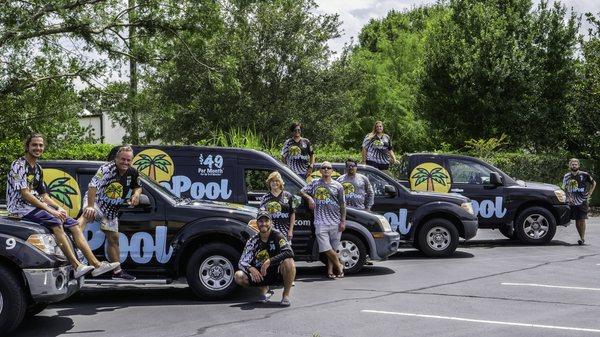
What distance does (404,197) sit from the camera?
1328 cm

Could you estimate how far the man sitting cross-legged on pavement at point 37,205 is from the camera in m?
7.81

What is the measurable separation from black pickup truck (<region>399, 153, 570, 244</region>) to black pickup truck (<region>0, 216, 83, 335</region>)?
27.7 feet

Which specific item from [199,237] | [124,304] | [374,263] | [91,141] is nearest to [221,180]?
[199,237]

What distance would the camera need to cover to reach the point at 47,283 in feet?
23.8

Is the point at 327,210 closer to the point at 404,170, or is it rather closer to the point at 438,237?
the point at 438,237

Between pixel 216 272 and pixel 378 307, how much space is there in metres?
2.03

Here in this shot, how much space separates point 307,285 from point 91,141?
28.8ft

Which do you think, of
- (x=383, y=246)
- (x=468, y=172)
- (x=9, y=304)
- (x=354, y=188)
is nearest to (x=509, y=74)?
(x=468, y=172)

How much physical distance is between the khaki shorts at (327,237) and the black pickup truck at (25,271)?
13.3ft

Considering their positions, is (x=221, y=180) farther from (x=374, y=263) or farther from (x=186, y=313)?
(x=374, y=263)

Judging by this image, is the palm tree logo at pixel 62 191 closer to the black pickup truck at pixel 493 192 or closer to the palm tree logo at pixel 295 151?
the palm tree logo at pixel 295 151

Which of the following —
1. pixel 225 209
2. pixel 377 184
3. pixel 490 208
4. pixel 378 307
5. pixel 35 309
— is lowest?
pixel 378 307

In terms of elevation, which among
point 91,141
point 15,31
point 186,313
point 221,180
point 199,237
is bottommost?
point 186,313

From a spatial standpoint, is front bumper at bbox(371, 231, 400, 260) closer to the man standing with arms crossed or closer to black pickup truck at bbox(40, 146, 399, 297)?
black pickup truck at bbox(40, 146, 399, 297)
